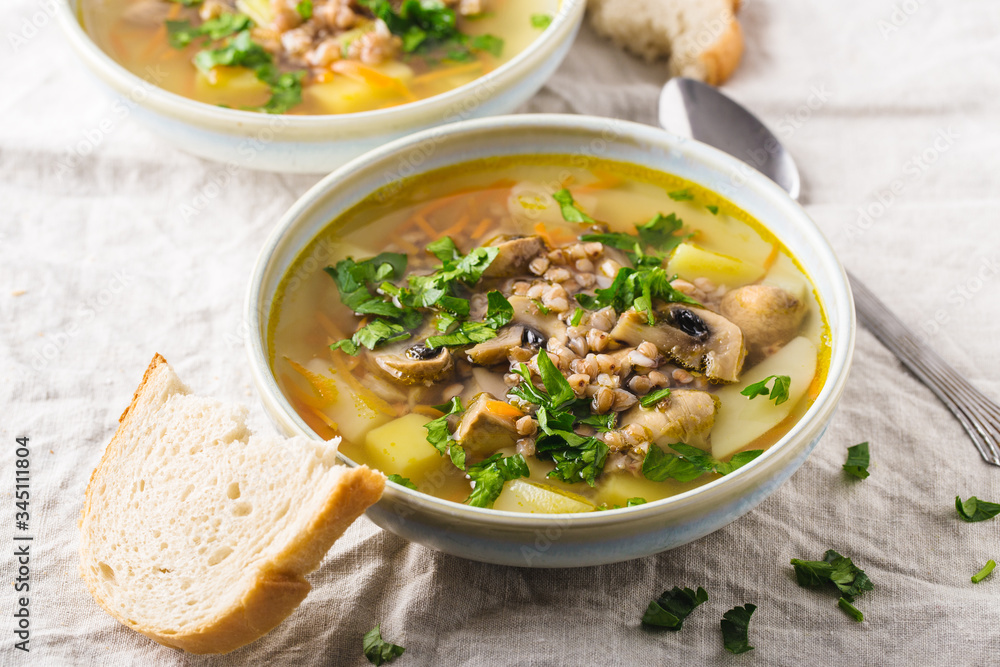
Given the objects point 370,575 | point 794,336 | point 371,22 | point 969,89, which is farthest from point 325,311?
point 969,89

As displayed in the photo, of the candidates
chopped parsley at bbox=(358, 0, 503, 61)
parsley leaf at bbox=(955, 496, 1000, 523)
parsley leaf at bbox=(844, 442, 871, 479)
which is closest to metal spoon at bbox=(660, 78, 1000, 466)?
parsley leaf at bbox=(955, 496, 1000, 523)

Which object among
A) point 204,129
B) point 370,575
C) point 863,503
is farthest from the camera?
point 204,129

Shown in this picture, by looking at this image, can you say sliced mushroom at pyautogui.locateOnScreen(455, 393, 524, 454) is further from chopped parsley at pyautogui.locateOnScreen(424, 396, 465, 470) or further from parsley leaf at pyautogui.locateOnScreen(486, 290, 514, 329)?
parsley leaf at pyautogui.locateOnScreen(486, 290, 514, 329)

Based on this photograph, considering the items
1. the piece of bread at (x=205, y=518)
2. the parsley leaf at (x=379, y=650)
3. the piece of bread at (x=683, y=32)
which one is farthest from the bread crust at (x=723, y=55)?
the parsley leaf at (x=379, y=650)

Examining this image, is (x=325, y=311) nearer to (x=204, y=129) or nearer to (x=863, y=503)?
(x=204, y=129)

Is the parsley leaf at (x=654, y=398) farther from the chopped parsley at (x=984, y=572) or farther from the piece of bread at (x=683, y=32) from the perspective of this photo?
the piece of bread at (x=683, y=32)
